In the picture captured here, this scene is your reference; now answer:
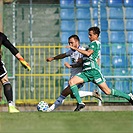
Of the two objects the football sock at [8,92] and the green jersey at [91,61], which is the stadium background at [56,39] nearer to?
the green jersey at [91,61]

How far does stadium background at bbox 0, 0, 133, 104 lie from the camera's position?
16.2 metres

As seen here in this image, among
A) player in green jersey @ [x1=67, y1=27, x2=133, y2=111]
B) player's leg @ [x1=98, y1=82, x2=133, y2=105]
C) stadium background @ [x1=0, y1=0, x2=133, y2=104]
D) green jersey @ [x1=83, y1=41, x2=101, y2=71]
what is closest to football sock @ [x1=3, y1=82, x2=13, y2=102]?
player in green jersey @ [x1=67, y1=27, x2=133, y2=111]

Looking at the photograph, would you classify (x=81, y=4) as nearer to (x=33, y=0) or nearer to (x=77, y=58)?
(x=33, y=0)

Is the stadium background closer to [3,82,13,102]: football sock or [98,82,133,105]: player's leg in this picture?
Answer: [98,82,133,105]: player's leg

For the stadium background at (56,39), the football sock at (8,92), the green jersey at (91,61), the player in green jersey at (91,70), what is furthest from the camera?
the stadium background at (56,39)

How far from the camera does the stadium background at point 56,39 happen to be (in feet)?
53.1

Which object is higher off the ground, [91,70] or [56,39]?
[56,39]

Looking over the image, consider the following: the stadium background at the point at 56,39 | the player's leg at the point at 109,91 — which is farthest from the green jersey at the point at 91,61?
the stadium background at the point at 56,39

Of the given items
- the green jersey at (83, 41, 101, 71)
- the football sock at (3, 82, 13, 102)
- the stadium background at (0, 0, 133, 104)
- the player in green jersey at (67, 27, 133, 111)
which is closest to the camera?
the football sock at (3, 82, 13, 102)

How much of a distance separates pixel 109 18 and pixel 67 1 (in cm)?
152

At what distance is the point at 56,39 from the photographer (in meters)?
20.0

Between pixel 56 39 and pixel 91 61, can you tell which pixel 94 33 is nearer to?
pixel 91 61

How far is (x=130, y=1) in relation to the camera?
21516mm

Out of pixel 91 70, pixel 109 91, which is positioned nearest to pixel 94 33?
pixel 91 70
